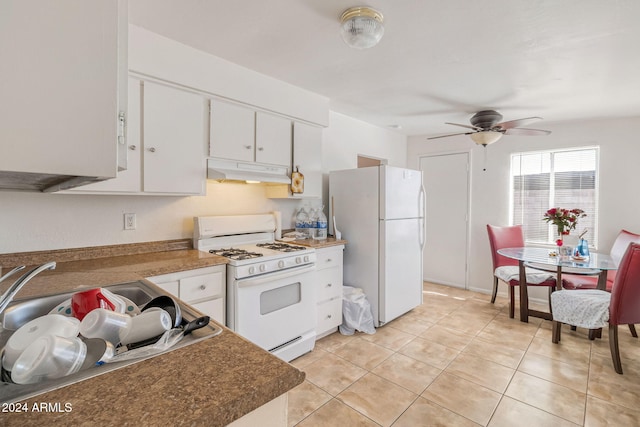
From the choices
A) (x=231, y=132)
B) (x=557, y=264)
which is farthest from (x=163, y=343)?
(x=557, y=264)

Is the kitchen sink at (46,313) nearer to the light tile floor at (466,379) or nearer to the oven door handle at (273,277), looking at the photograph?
Answer: the oven door handle at (273,277)

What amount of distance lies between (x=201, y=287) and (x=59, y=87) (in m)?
1.56

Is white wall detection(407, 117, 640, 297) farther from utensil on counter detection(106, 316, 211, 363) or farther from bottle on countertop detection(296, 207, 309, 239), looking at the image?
utensil on counter detection(106, 316, 211, 363)

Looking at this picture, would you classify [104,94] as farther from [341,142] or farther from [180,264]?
[341,142]

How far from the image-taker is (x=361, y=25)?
5.52 feet

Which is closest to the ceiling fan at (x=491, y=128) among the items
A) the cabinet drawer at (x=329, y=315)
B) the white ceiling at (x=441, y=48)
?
the white ceiling at (x=441, y=48)

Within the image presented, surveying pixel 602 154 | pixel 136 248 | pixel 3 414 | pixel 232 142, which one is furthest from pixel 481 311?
pixel 3 414

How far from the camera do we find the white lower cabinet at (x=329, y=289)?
2.74 metres

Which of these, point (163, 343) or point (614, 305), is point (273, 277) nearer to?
point (163, 343)

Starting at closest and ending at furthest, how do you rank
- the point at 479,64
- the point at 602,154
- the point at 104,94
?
the point at 104,94 < the point at 479,64 < the point at 602,154

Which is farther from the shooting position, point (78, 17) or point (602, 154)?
point (602, 154)

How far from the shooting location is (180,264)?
1.85 m

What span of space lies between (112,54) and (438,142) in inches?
182

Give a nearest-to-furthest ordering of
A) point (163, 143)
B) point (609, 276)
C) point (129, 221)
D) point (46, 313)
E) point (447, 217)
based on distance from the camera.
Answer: point (46, 313) → point (163, 143) → point (129, 221) → point (609, 276) → point (447, 217)
